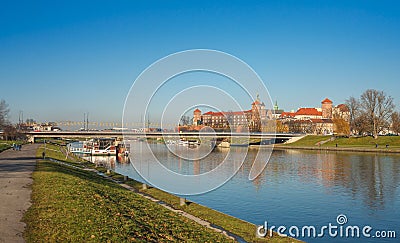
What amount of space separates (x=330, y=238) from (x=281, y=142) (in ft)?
294

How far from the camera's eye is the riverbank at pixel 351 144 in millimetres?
67919

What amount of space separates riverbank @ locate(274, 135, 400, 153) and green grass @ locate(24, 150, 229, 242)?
57.6m

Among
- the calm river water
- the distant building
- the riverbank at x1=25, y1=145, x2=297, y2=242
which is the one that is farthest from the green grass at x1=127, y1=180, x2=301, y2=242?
the distant building

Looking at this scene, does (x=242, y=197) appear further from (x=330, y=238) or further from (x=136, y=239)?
(x=136, y=239)

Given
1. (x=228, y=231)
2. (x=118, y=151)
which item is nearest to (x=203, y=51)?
(x=228, y=231)

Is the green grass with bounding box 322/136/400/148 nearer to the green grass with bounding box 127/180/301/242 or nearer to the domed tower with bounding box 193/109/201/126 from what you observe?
the domed tower with bounding box 193/109/201/126

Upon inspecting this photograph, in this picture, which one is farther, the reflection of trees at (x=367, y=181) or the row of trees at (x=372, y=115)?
the row of trees at (x=372, y=115)

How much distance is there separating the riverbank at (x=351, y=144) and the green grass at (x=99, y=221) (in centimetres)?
5758

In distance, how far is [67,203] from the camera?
15.1m

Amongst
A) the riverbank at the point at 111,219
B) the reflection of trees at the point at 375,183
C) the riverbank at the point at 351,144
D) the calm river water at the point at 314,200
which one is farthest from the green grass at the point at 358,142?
the riverbank at the point at 111,219

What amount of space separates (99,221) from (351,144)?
7491cm

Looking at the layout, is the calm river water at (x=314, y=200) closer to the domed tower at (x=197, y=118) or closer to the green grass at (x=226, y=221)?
the green grass at (x=226, y=221)

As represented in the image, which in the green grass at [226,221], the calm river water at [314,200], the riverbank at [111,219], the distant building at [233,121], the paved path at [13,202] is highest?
the distant building at [233,121]

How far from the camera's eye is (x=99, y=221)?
12.8 metres
